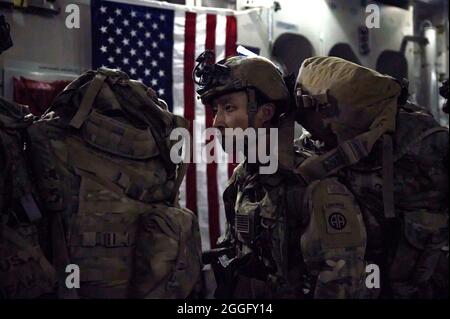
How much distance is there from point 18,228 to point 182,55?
70.5 inches

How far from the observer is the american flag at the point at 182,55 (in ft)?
9.25

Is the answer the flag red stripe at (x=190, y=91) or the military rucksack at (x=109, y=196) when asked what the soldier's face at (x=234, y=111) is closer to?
the military rucksack at (x=109, y=196)

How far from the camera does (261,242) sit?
5.88 ft

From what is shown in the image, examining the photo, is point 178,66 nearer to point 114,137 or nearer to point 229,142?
point 229,142

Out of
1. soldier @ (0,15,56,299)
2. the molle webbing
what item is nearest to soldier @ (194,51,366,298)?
the molle webbing

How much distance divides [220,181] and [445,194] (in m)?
1.62

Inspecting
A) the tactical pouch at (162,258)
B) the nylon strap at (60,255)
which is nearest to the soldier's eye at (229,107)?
the tactical pouch at (162,258)

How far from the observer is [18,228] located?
152 centimetres

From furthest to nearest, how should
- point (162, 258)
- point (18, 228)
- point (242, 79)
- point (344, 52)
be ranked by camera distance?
point (344, 52) < point (242, 79) < point (162, 258) < point (18, 228)

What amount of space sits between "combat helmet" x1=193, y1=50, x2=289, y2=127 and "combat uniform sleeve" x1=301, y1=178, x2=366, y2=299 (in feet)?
1.33

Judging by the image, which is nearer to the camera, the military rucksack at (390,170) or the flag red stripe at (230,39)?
the military rucksack at (390,170)

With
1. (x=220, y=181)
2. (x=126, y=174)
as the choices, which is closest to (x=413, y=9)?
(x=220, y=181)

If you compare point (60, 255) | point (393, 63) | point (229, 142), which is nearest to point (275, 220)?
point (229, 142)
